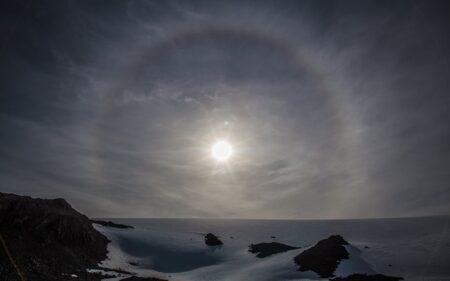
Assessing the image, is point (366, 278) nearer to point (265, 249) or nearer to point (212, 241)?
point (265, 249)

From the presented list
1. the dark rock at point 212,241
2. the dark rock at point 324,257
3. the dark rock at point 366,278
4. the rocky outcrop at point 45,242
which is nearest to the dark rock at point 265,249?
the dark rock at point 212,241

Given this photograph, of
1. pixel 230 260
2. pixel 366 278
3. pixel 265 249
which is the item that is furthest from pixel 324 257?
pixel 265 249

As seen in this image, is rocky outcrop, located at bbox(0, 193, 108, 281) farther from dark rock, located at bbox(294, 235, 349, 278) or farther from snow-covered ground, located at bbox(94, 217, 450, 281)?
dark rock, located at bbox(294, 235, 349, 278)

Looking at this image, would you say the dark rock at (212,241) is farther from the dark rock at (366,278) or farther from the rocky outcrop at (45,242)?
the dark rock at (366,278)

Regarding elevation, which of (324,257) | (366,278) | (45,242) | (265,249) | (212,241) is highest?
(212,241)

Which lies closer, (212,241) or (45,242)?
→ (45,242)
